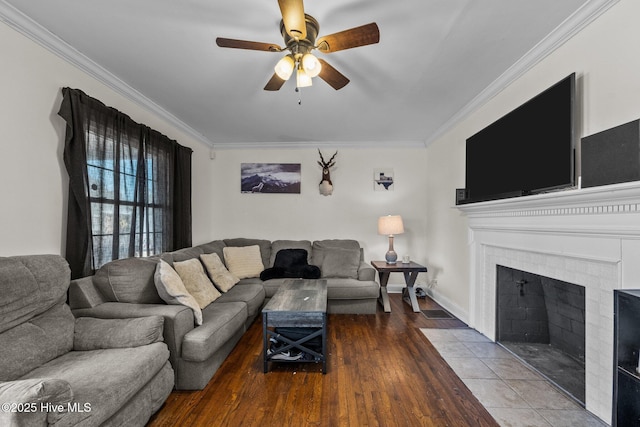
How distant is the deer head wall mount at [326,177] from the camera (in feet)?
14.8

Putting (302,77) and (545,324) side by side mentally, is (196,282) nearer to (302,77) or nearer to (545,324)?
(302,77)

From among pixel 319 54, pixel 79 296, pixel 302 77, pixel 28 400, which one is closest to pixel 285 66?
pixel 302 77

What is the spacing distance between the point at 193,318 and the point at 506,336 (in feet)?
9.60

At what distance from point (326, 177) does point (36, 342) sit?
3.69 meters

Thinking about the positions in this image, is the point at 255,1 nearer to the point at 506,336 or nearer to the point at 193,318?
the point at 193,318

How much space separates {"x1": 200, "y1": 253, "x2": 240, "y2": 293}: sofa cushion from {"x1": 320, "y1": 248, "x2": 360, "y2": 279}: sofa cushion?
4.42 feet

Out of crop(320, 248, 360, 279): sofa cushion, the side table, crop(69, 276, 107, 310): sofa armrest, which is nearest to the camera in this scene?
crop(69, 276, 107, 310): sofa armrest

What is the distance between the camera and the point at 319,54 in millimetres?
2230

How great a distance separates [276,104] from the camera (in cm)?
313

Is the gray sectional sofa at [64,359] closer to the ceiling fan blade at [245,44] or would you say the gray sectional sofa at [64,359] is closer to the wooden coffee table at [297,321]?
the wooden coffee table at [297,321]

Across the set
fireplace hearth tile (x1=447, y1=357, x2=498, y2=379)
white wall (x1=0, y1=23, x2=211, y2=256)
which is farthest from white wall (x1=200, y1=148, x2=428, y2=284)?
white wall (x1=0, y1=23, x2=211, y2=256)

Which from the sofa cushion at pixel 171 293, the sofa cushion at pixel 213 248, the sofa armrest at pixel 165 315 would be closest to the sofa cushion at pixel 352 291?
the sofa cushion at pixel 213 248

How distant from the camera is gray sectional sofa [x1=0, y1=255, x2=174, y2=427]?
1079mm

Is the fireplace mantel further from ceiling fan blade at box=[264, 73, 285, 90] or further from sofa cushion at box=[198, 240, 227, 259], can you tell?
sofa cushion at box=[198, 240, 227, 259]
